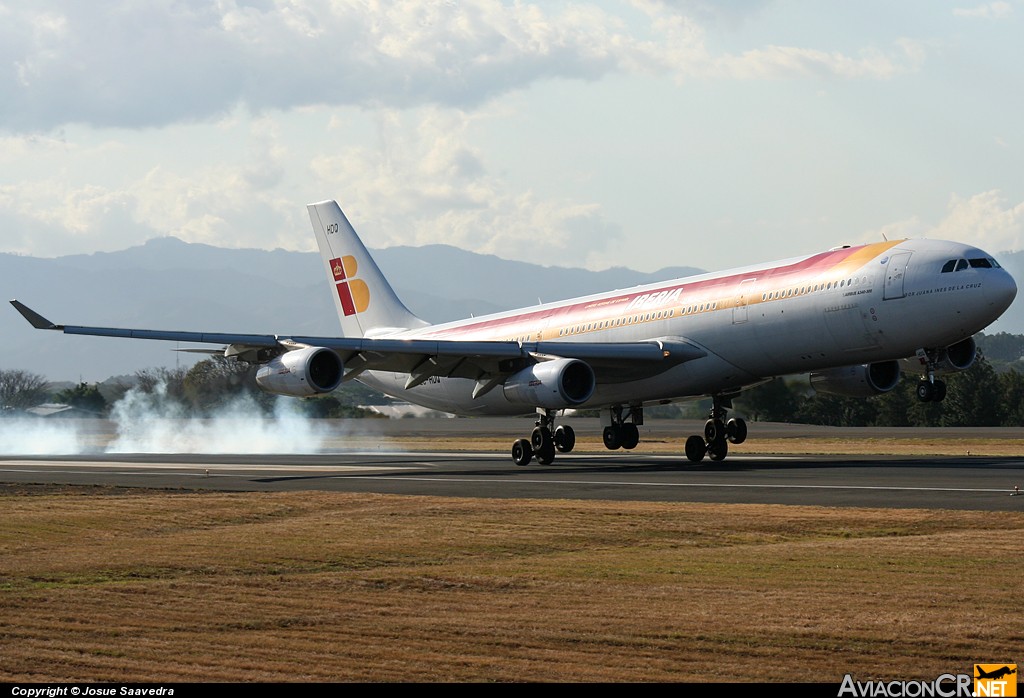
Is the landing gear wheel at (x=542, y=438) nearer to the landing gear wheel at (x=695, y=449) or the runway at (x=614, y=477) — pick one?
the runway at (x=614, y=477)

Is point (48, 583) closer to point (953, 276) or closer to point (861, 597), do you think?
point (861, 597)

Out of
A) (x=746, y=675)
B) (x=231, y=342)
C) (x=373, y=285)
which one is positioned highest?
(x=373, y=285)

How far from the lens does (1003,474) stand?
32.8 meters

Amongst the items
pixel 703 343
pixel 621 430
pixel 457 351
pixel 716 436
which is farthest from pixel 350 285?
pixel 703 343

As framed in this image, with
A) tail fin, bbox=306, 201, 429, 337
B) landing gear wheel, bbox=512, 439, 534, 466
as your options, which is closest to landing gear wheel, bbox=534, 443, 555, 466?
landing gear wheel, bbox=512, 439, 534, 466

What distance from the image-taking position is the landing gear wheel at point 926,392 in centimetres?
3422

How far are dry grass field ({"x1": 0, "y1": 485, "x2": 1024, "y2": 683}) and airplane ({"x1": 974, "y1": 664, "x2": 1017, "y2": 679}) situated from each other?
0.23 meters

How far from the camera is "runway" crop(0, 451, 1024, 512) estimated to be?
27.7m

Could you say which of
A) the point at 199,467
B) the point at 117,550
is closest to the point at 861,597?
the point at 117,550

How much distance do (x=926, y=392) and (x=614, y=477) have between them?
8839mm

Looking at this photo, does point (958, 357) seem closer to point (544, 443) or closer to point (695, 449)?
point (695, 449)

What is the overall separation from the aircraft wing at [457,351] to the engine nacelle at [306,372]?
680 mm

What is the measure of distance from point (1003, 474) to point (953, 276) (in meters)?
5.84

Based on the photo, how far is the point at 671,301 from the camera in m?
41.8
